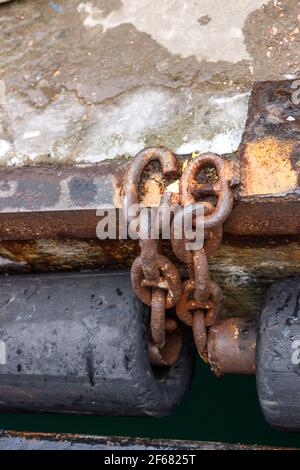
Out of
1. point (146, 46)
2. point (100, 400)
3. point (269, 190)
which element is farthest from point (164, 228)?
point (146, 46)

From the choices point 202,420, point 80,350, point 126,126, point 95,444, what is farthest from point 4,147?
point 202,420

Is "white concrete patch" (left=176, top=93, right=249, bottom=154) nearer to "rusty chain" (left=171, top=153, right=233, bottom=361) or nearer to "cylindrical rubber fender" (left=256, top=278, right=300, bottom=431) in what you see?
"rusty chain" (left=171, top=153, right=233, bottom=361)

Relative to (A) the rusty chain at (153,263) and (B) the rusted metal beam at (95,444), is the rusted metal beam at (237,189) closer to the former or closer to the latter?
(A) the rusty chain at (153,263)

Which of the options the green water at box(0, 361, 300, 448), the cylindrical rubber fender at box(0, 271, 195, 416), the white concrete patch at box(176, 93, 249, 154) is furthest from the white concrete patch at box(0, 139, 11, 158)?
the green water at box(0, 361, 300, 448)

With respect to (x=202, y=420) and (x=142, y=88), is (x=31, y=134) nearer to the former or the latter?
(x=142, y=88)

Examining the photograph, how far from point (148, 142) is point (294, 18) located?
50 cm

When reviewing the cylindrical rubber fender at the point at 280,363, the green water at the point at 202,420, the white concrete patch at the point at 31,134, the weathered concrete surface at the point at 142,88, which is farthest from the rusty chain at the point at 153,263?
the green water at the point at 202,420

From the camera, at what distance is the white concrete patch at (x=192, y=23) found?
1.74m

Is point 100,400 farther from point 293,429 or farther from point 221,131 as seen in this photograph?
point 221,131

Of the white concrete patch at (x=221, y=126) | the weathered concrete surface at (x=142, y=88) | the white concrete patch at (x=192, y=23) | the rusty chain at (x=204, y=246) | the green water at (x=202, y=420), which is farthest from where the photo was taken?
the green water at (x=202, y=420)

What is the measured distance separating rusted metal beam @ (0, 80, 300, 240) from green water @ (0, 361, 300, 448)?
1.17m

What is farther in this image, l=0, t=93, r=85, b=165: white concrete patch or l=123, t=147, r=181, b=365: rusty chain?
l=0, t=93, r=85, b=165: white concrete patch

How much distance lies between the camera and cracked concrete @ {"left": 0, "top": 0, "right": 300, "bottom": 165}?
1.64 m

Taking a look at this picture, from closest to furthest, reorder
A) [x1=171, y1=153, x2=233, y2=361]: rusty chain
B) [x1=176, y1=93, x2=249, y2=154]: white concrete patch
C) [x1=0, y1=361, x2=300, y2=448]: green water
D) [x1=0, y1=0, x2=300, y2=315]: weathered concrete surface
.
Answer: [x1=171, y1=153, x2=233, y2=361]: rusty chain < [x1=176, y1=93, x2=249, y2=154]: white concrete patch < [x1=0, y1=0, x2=300, y2=315]: weathered concrete surface < [x1=0, y1=361, x2=300, y2=448]: green water
